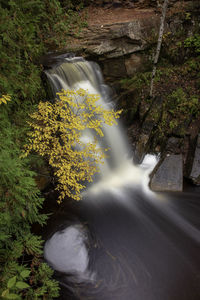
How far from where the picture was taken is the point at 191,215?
6.14m

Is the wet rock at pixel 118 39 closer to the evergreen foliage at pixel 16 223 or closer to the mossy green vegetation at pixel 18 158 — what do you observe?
the mossy green vegetation at pixel 18 158

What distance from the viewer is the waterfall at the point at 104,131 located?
24.6 ft

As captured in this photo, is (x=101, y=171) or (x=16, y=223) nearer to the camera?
(x=16, y=223)

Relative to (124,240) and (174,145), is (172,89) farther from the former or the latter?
(124,240)

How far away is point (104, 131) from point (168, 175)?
11.7 feet

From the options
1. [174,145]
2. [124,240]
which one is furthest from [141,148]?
[124,240]

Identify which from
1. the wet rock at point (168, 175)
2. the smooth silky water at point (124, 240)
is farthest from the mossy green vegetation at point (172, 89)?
the smooth silky water at point (124, 240)

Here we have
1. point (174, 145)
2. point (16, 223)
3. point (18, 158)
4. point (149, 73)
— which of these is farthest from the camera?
point (149, 73)

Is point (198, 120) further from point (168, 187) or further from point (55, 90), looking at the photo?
point (55, 90)

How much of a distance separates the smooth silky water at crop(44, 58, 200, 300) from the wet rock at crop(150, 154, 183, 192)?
303 millimetres

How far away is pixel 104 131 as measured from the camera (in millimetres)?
8734

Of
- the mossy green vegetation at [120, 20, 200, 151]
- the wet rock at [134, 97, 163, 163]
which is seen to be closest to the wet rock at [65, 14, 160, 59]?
the mossy green vegetation at [120, 20, 200, 151]

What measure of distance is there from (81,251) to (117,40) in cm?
961

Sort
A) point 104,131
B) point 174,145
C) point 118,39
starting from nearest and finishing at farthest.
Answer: point 174,145
point 104,131
point 118,39
